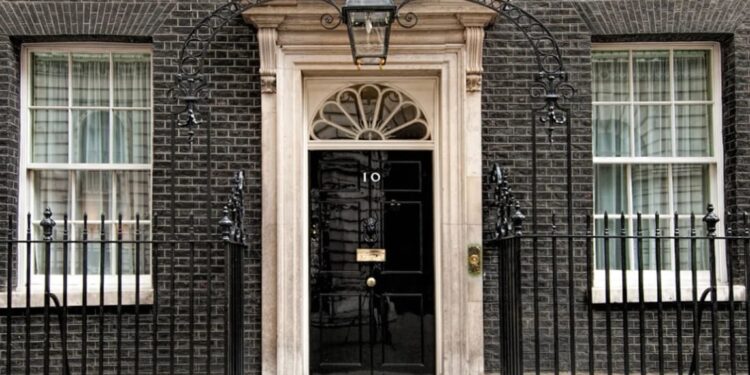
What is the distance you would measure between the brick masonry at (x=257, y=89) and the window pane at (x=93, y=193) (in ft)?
1.84

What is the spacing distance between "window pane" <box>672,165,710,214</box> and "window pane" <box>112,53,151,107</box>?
508cm

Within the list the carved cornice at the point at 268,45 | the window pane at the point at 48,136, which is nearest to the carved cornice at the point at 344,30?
the carved cornice at the point at 268,45

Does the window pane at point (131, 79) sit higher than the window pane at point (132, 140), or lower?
higher

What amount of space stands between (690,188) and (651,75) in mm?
1139

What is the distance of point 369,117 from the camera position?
8547 mm

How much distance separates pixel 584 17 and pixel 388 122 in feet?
6.74

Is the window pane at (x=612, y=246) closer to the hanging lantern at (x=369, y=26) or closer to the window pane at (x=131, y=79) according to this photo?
the hanging lantern at (x=369, y=26)

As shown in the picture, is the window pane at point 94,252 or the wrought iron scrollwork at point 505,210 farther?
the window pane at point 94,252

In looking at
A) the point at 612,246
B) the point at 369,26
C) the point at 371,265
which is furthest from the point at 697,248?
the point at 369,26

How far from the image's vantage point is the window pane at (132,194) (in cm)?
852

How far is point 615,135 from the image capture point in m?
8.64

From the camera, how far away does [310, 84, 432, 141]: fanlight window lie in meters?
8.52

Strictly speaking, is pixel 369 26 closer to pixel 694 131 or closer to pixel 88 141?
pixel 88 141

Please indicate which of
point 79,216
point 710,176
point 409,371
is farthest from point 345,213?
point 710,176
